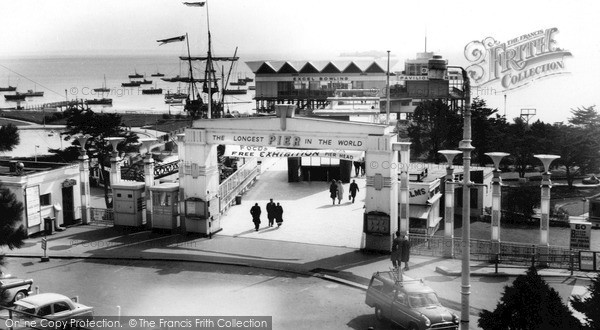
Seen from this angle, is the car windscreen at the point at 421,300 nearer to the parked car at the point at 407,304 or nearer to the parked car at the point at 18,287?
the parked car at the point at 407,304

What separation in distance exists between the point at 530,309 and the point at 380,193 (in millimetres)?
14753

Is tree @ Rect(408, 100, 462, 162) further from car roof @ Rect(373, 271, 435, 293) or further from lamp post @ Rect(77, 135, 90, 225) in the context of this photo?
car roof @ Rect(373, 271, 435, 293)

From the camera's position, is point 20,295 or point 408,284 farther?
point 20,295

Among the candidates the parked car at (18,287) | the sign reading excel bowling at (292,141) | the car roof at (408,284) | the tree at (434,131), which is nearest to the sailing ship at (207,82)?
the sign reading excel bowling at (292,141)

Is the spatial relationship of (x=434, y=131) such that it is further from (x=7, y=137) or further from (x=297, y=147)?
(x=7, y=137)

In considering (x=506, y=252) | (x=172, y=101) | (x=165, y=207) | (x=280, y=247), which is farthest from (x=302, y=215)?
(x=172, y=101)

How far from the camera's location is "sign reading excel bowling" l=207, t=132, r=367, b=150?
24891 millimetres

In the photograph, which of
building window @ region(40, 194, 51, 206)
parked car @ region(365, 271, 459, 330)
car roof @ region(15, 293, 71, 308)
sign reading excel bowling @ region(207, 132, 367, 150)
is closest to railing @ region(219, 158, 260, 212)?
sign reading excel bowling @ region(207, 132, 367, 150)

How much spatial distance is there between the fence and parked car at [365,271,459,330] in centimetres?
586

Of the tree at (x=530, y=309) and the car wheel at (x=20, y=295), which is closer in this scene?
the tree at (x=530, y=309)

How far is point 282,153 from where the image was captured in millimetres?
26422

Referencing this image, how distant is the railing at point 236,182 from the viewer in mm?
32875

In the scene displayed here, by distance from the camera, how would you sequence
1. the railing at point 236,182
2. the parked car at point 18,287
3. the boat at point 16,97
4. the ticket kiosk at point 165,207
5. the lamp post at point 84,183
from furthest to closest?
the boat at point 16,97 < the railing at point 236,182 < the lamp post at point 84,183 < the ticket kiosk at point 165,207 < the parked car at point 18,287

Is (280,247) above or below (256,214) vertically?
below
